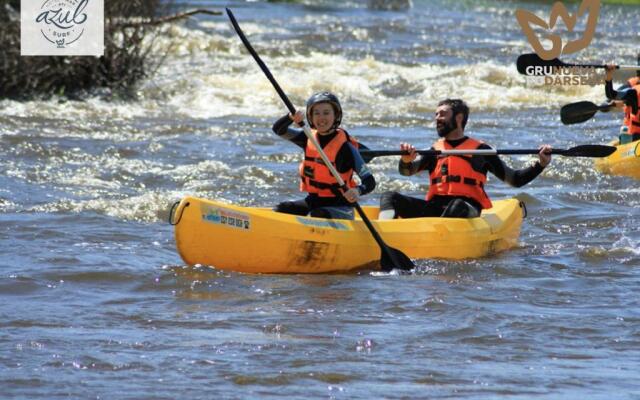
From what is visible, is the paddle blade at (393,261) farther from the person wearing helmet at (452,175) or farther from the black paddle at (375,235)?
the person wearing helmet at (452,175)

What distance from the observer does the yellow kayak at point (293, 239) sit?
6.45m

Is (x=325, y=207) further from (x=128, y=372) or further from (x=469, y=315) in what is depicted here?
(x=128, y=372)

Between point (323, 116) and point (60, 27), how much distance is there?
6.59 metres

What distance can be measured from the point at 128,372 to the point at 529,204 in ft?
17.1

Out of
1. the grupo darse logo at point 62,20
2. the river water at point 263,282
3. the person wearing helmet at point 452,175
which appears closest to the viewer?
the river water at point 263,282

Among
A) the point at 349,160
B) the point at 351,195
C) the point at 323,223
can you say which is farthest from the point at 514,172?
the point at 323,223

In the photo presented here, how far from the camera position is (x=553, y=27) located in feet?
81.5

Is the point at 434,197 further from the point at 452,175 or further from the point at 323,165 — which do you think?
the point at 323,165

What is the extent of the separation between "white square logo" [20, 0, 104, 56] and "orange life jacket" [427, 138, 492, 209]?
6121mm

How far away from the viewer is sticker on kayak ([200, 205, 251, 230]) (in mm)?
6426

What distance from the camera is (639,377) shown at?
4.73 m

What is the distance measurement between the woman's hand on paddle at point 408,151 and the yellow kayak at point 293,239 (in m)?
0.38

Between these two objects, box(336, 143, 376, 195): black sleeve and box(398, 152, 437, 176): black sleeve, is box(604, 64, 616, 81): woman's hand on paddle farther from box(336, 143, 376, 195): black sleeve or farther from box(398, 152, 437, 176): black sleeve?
box(336, 143, 376, 195): black sleeve

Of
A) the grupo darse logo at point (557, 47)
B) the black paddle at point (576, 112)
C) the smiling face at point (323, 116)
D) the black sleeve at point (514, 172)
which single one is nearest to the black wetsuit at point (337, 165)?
the smiling face at point (323, 116)
